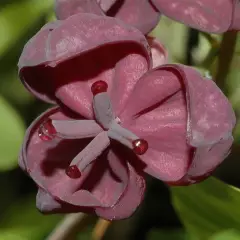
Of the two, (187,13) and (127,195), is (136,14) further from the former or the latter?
(127,195)

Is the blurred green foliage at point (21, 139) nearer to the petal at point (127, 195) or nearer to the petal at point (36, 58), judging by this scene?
the petal at point (127, 195)

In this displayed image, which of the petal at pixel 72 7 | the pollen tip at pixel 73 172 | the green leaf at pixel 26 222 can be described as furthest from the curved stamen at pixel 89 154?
the green leaf at pixel 26 222

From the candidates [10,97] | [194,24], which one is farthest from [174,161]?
[10,97]

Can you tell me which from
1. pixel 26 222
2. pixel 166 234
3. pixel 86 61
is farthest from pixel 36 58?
pixel 166 234

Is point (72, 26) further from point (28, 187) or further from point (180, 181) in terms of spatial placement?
point (28, 187)

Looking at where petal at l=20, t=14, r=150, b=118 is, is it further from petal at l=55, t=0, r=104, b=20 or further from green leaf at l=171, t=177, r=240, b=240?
green leaf at l=171, t=177, r=240, b=240
